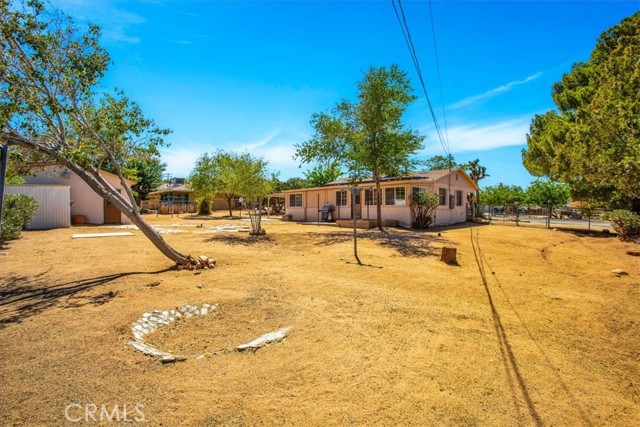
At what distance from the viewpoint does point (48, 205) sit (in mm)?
17547

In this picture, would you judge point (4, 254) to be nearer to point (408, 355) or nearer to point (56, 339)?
point (56, 339)

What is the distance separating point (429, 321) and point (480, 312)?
3.81 feet

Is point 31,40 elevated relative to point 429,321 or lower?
elevated

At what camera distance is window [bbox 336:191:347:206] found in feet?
83.0

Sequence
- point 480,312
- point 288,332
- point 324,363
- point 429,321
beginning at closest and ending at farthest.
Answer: point 324,363
point 288,332
point 429,321
point 480,312

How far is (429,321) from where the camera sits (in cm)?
508

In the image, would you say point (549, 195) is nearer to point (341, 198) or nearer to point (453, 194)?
point (453, 194)

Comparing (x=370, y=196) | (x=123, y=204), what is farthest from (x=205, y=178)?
(x=123, y=204)

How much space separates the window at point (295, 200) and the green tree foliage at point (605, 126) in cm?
1885

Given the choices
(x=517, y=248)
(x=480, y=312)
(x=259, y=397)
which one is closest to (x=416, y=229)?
(x=517, y=248)

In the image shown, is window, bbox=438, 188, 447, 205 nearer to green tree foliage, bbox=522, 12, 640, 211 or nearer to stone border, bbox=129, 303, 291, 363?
green tree foliage, bbox=522, 12, 640, 211

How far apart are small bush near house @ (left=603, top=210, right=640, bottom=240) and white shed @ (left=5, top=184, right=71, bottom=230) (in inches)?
1128

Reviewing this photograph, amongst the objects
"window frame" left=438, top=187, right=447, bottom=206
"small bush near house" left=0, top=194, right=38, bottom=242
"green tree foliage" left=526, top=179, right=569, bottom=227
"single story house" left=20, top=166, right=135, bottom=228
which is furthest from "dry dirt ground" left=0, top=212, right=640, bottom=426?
"green tree foliage" left=526, top=179, right=569, bottom=227

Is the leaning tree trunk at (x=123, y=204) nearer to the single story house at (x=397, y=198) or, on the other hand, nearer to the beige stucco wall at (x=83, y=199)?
the single story house at (x=397, y=198)
